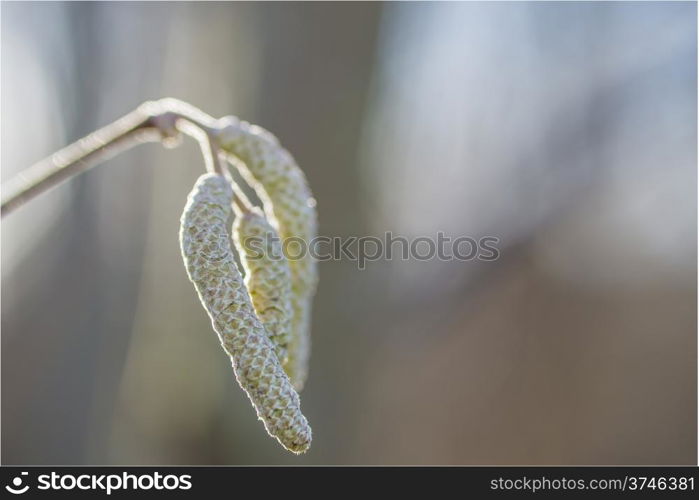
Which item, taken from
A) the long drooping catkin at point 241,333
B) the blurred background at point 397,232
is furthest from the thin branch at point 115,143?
the blurred background at point 397,232

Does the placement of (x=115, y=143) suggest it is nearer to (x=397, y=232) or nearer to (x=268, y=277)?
(x=268, y=277)

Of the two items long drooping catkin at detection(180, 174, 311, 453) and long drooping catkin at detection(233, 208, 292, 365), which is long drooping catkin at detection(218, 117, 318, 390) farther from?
long drooping catkin at detection(180, 174, 311, 453)

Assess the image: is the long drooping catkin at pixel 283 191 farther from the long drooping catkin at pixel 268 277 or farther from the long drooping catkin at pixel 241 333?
the long drooping catkin at pixel 241 333

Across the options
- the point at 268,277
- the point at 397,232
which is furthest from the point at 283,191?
the point at 397,232

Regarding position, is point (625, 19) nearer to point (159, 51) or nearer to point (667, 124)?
point (667, 124)

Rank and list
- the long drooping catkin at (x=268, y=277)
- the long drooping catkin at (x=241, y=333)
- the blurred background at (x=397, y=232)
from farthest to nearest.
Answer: the blurred background at (x=397, y=232) < the long drooping catkin at (x=268, y=277) < the long drooping catkin at (x=241, y=333)
